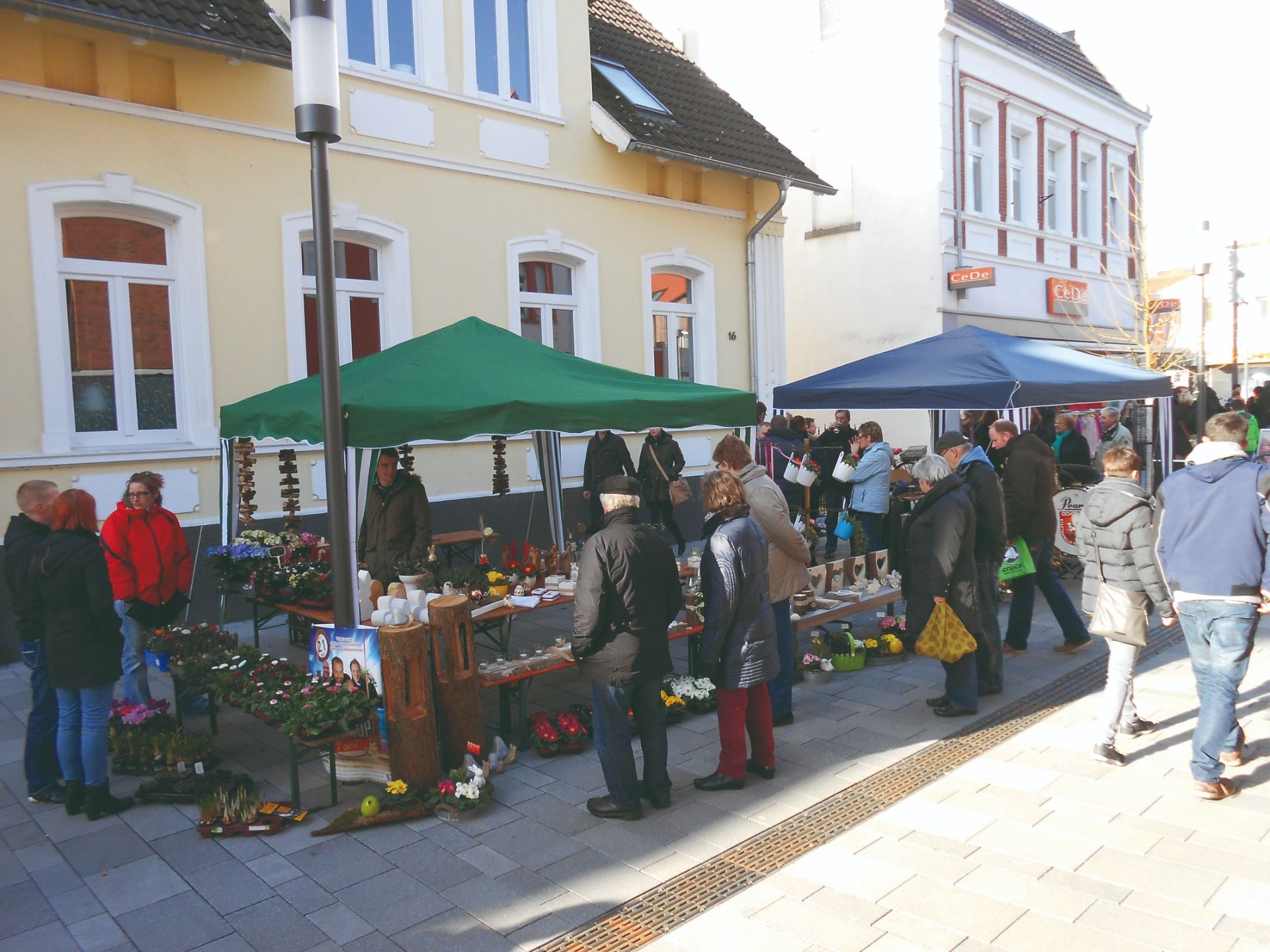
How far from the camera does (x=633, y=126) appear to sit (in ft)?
37.5

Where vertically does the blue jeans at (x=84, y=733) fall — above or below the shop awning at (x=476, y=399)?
below

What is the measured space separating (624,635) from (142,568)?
3.01 m

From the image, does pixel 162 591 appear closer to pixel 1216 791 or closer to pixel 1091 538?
pixel 1091 538

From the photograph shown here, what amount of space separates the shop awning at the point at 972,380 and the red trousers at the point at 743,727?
13.6ft

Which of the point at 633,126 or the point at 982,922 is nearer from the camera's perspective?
the point at 982,922

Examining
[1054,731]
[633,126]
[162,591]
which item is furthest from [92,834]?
[633,126]

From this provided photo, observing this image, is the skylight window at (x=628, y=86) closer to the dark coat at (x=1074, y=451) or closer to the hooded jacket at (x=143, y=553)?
the dark coat at (x=1074, y=451)

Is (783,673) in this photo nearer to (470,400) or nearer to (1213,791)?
(1213,791)

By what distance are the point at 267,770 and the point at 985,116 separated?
16.4 metres

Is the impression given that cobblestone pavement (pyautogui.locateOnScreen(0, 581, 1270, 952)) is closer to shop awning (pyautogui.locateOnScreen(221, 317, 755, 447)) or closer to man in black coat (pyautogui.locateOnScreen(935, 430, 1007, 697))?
man in black coat (pyautogui.locateOnScreen(935, 430, 1007, 697))

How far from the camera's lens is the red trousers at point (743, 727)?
4660 mm

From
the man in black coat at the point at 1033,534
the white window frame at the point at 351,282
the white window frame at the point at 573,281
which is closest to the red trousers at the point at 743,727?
the man in black coat at the point at 1033,534

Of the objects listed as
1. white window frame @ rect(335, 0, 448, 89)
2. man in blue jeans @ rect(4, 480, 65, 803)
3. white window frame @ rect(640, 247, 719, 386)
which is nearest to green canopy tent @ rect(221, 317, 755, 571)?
man in blue jeans @ rect(4, 480, 65, 803)

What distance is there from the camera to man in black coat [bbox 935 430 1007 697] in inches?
239
